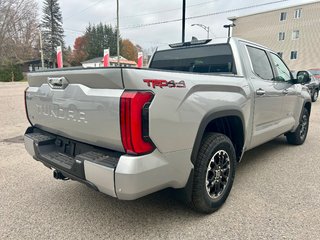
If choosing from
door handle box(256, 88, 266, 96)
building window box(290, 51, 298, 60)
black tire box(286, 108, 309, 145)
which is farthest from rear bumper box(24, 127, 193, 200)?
building window box(290, 51, 298, 60)

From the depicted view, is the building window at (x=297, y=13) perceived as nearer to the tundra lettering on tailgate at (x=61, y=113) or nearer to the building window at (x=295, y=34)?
the building window at (x=295, y=34)

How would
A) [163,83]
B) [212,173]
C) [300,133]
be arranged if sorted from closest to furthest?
[163,83] → [212,173] → [300,133]

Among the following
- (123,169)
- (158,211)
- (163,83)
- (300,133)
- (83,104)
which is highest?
(163,83)

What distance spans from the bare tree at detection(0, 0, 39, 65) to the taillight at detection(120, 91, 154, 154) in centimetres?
4799

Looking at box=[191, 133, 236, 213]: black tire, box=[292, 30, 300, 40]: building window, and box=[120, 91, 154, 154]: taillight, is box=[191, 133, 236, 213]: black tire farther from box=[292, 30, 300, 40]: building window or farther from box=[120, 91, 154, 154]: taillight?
box=[292, 30, 300, 40]: building window

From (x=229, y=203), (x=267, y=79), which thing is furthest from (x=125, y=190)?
(x=267, y=79)

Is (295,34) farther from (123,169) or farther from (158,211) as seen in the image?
(123,169)

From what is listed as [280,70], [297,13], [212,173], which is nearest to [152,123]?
[212,173]

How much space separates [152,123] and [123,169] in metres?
0.40

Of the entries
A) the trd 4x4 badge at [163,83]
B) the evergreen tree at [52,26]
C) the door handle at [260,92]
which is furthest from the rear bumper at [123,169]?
the evergreen tree at [52,26]

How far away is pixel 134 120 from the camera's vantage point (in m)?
1.83

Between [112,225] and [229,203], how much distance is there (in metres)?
1.34

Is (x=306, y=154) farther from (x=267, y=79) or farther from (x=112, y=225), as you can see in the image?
(x=112, y=225)

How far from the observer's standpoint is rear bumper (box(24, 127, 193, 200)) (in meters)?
1.86
